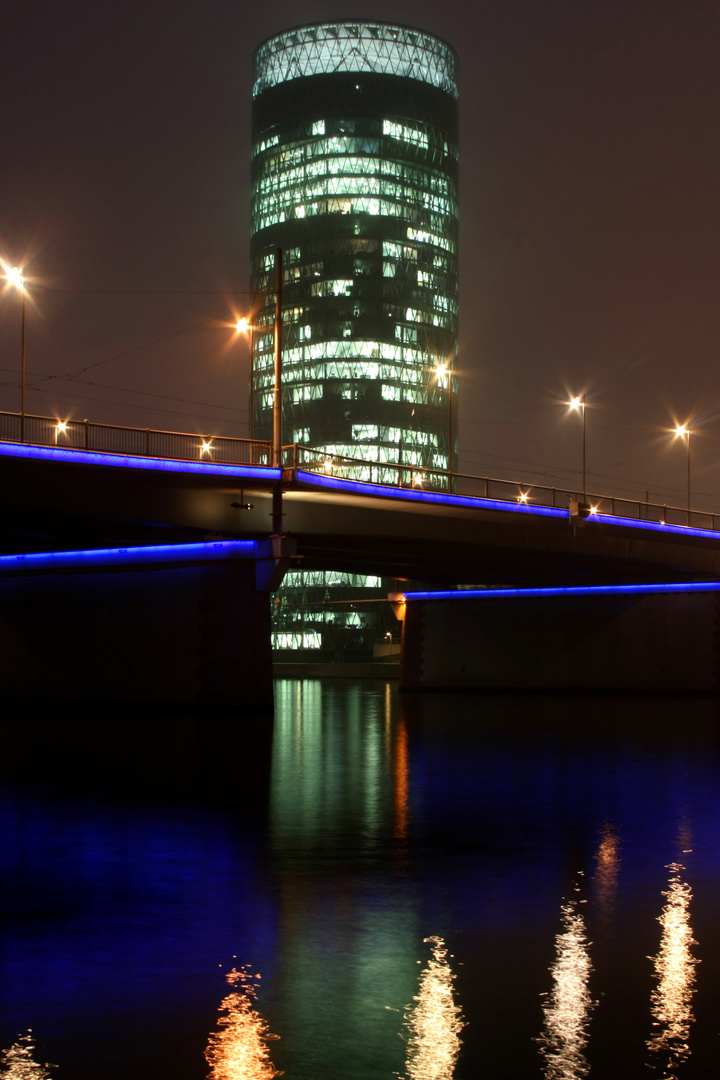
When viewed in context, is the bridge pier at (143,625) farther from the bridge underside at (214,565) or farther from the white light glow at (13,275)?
the white light glow at (13,275)

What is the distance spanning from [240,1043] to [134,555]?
47443 millimetres

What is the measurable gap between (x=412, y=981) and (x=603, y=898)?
13.6ft

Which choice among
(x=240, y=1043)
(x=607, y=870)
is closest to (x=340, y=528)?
(x=607, y=870)

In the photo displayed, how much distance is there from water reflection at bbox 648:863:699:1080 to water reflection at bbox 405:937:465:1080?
54.5 inches

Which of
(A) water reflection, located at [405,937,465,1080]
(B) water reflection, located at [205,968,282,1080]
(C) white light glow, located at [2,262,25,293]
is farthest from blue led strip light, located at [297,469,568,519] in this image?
(B) water reflection, located at [205,968,282,1080]

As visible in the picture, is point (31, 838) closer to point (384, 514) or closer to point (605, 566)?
point (384, 514)

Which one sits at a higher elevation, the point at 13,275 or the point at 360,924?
the point at 13,275

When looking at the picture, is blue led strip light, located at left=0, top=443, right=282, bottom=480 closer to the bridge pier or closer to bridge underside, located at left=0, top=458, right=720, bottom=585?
bridge underside, located at left=0, top=458, right=720, bottom=585

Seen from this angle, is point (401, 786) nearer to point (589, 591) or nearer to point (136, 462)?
point (136, 462)

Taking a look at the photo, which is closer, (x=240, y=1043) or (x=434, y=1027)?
(x=240, y=1043)

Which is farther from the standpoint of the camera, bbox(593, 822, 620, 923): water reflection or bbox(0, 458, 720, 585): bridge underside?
bbox(0, 458, 720, 585): bridge underside

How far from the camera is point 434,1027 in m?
8.98

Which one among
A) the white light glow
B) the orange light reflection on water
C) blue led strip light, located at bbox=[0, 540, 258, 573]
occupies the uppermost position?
the white light glow

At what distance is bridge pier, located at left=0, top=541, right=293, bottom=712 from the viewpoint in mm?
51469
